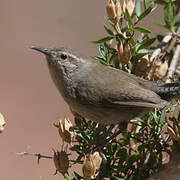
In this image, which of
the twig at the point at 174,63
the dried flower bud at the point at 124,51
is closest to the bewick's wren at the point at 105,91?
the twig at the point at 174,63

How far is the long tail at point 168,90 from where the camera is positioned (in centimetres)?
278

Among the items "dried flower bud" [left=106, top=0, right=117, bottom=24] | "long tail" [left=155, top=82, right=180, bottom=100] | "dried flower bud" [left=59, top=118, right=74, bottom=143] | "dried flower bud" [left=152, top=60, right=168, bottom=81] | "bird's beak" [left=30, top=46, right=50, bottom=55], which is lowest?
"dried flower bud" [left=59, top=118, right=74, bottom=143]

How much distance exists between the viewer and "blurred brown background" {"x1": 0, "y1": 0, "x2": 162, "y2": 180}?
6.09 meters

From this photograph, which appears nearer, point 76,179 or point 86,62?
point 76,179

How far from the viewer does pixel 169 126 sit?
2381 mm

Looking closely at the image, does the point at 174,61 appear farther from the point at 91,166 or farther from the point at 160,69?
the point at 91,166

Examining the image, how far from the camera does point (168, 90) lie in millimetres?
2857

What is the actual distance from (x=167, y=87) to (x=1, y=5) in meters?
5.98

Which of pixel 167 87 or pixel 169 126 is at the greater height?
pixel 167 87

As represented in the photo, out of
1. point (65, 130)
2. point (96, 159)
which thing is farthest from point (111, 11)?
point (96, 159)

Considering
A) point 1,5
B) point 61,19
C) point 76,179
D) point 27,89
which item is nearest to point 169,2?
point 76,179

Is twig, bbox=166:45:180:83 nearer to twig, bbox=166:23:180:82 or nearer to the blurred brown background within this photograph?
twig, bbox=166:23:180:82

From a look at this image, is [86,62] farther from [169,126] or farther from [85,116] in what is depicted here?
[169,126]

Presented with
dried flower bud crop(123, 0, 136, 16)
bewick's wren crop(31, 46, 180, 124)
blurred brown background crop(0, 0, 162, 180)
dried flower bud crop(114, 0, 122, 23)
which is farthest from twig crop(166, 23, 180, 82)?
blurred brown background crop(0, 0, 162, 180)
